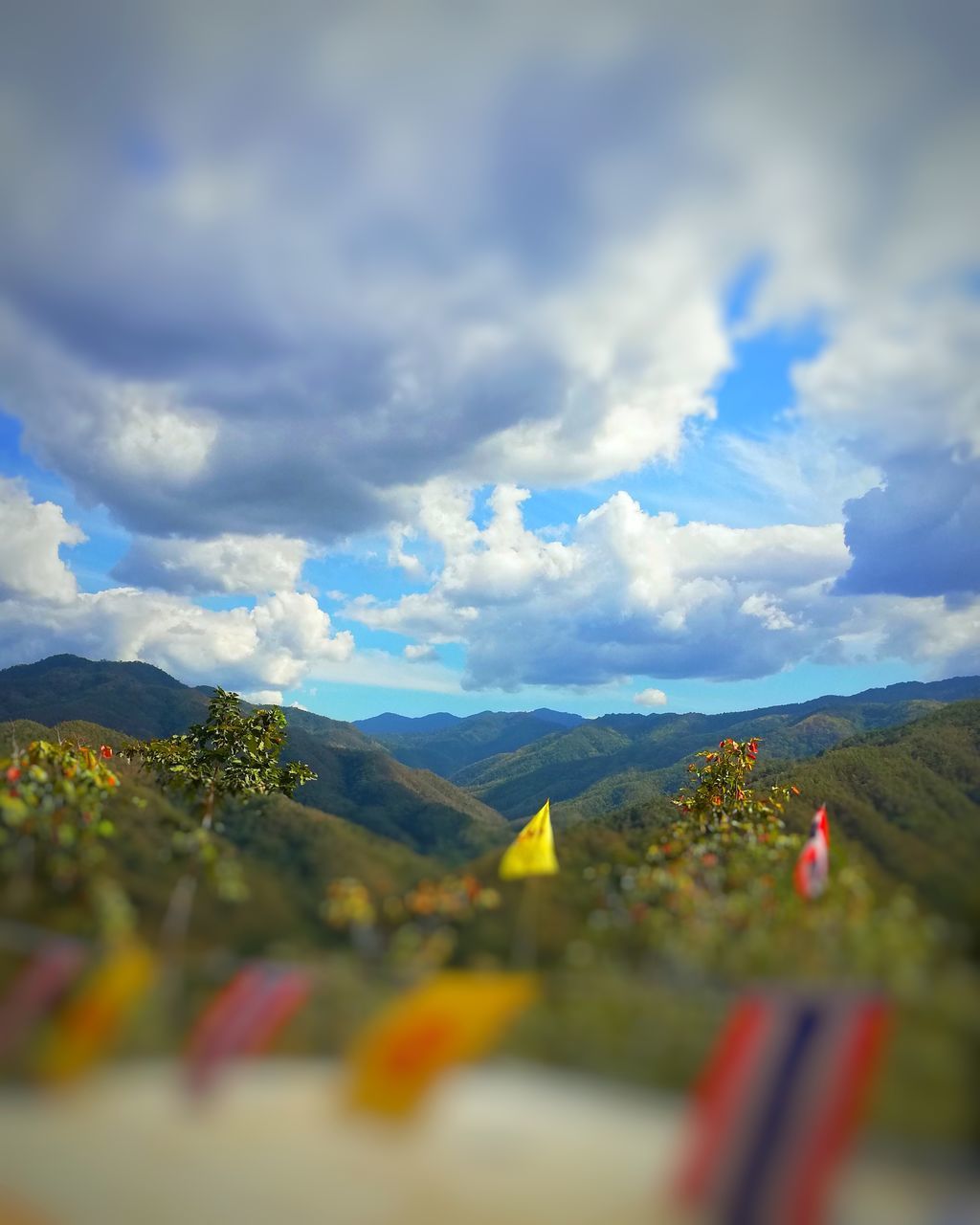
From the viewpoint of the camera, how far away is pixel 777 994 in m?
7.08

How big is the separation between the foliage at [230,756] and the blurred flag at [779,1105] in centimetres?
1876

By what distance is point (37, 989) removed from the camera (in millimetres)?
8109

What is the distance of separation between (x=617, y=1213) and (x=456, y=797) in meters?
109

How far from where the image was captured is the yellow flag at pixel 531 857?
1105cm

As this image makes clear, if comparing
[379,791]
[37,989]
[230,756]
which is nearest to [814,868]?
[37,989]

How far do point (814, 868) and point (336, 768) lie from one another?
110 metres

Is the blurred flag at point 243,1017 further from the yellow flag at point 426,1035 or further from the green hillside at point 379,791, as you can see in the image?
the green hillside at point 379,791

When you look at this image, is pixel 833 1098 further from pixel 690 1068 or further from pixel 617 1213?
pixel 617 1213

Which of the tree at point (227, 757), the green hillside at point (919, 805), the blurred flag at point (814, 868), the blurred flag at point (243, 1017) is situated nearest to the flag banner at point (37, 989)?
the blurred flag at point (243, 1017)

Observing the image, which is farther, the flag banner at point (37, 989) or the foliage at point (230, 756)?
the foliage at point (230, 756)

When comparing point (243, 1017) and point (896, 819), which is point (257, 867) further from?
point (896, 819)

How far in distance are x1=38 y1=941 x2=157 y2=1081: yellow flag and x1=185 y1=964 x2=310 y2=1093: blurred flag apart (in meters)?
0.78

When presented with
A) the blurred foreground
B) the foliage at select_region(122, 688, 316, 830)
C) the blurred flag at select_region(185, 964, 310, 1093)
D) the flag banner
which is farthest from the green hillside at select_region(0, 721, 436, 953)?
the foliage at select_region(122, 688, 316, 830)

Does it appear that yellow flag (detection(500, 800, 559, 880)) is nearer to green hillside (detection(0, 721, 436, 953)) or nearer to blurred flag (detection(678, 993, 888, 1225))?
green hillside (detection(0, 721, 436, 953))
